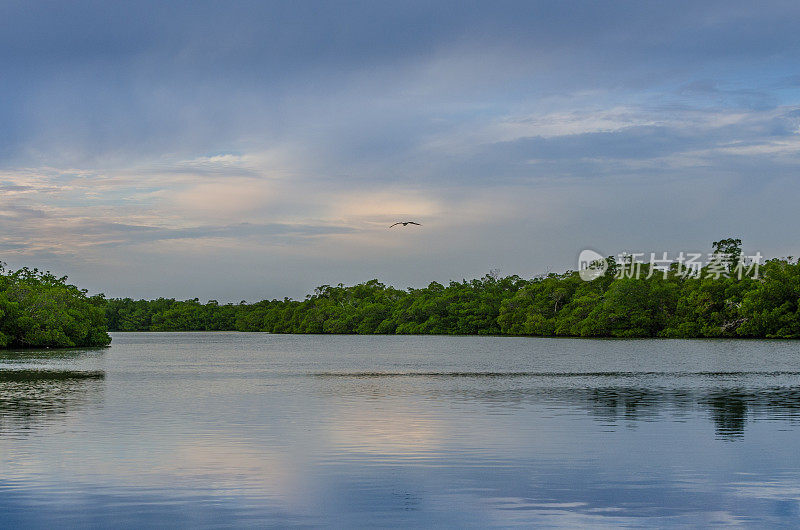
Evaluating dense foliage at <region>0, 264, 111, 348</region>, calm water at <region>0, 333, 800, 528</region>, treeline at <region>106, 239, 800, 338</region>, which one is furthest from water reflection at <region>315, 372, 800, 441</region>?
treeline at <region>106, 239, 800, 338</region>

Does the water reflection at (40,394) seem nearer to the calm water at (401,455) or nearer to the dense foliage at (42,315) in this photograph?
the calm water at (401,455)

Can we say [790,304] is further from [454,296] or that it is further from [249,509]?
[249,509]

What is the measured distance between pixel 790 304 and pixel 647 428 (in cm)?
8647

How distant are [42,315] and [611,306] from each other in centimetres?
7043

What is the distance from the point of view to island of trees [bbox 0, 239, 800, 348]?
7925 centimetres

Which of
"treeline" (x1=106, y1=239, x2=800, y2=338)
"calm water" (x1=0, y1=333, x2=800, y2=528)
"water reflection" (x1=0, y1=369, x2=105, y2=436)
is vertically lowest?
"water reflection" (x1=0, y1=369, x2=105, y2=436)

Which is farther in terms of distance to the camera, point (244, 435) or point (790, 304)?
point (790, 304)

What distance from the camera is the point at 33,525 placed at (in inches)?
464

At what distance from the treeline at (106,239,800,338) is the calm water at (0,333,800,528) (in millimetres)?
69650

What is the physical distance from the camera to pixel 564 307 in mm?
130125

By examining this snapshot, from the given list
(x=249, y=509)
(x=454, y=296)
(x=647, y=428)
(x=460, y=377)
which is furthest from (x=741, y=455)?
(x=454, y=296)

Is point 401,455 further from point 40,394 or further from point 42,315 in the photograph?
point 42,315

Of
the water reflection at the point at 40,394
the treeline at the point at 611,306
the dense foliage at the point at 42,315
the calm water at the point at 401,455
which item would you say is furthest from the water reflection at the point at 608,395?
the treeline at the point at 611,306

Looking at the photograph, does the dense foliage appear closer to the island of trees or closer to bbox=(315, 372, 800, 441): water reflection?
the island of trees
